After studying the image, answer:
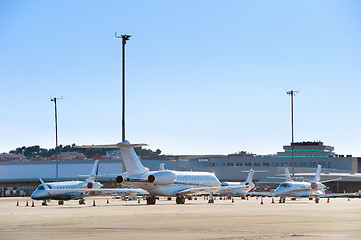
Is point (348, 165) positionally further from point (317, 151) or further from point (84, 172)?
point (84, 172)

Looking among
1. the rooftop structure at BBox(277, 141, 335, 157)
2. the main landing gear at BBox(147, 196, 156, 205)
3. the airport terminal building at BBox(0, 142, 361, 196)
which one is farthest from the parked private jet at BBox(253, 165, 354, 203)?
the rooftop structure at BBox(277, 141, 335, 157)

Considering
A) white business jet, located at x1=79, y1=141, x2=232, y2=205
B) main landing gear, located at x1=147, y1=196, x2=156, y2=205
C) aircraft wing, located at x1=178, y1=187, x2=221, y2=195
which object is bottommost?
main landing gear, located at x1=147, y1=196, x2=156, y2=205

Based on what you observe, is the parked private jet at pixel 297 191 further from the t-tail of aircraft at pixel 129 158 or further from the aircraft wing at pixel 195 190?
the t-tail of aircraft at pixel 129 158

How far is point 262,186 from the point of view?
14000cm

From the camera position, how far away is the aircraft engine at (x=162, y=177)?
5800 cm

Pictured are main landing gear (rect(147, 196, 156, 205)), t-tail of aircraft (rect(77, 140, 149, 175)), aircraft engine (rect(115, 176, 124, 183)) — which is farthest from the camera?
main landing gear (rect(147, 196, 156, 205))

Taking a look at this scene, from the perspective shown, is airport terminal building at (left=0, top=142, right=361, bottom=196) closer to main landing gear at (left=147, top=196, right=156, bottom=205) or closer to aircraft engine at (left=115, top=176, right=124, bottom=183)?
main landing gear at (left=147, top=196, right=156, bottom=205)

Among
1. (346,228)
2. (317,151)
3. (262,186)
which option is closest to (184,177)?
(346,228)

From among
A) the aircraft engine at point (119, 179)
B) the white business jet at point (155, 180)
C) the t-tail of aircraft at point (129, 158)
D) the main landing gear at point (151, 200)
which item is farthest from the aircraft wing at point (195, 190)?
the aircraft engine at point (119, 179)

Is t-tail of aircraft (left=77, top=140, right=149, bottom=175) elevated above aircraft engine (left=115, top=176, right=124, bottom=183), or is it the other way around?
t-tail of aircraft (left=77, top=140, right=149, bottom=175)

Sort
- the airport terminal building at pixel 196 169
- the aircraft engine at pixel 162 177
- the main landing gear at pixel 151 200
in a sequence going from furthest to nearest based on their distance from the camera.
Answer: the airport terminal building at pixel 196 169 < the main landing gear at pixel 151 200 < the aircraft engine at pixel 162 177

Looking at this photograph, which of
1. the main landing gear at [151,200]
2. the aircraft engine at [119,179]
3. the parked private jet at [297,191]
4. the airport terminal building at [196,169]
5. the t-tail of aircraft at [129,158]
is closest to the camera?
the aircraft engine at [119,179]

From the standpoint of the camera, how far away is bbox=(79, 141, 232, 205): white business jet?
5716cm

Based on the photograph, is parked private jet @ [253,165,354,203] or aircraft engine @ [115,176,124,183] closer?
aircraft engine @ [115,176,124,183]
